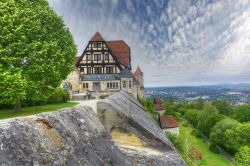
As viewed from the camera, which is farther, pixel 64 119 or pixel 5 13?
pixel 5 13

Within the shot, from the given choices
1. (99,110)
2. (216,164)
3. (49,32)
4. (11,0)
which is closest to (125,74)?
(216,164)

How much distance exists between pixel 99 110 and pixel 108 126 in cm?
53

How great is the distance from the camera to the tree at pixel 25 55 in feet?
53.6

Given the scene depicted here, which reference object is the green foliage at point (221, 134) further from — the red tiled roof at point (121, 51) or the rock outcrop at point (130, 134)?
the rock outcrop at point (130, 134)

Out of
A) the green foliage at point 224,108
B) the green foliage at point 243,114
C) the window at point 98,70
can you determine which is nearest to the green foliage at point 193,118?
the green foliage at point 243,114

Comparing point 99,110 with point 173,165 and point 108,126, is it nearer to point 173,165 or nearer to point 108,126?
point 108,126

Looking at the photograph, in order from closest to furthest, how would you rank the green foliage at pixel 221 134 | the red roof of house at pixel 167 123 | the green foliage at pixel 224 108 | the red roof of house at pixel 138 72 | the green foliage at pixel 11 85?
1. the green foliage at pixel 11 85
2. the red roof of house at pixel 167 123
3. the green foliage at pixel 221 134
4. the red roof of house at pixel 138 72
5. the green foliage at pixel 224 108

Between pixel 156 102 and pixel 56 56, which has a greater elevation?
pixel 56 56

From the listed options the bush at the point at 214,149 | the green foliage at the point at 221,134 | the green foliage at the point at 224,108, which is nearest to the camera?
the bush at the point at 214,149

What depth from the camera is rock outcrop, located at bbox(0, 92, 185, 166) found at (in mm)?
3877

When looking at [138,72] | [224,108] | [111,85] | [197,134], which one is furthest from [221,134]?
[224,108]

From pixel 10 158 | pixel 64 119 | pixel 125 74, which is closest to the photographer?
pixel 10 158

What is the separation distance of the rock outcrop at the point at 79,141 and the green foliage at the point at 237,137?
4537 cm

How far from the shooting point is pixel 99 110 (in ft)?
27.0
